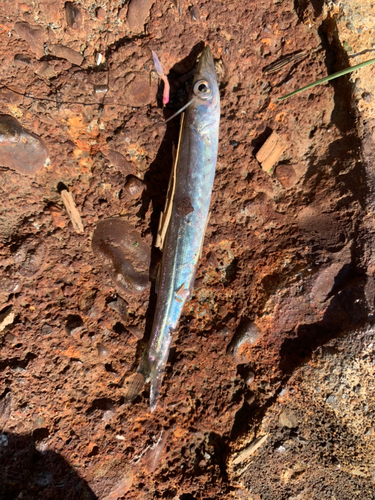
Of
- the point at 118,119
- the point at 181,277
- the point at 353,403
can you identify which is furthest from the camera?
the point at 118,119

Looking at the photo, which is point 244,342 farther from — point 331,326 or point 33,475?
point 33,475

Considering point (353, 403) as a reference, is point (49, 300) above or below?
above

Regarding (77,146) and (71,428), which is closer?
(71,428)

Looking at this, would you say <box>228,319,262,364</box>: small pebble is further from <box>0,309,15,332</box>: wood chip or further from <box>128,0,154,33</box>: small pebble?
<box>128,0,154,33</box>: small pebble

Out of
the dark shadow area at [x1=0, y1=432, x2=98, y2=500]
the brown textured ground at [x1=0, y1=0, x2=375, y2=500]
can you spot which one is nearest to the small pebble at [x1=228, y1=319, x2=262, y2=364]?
the brown textured ground at [x1=0, y1=0, x2=375, y2=500]

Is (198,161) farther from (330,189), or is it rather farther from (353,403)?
(353,403)

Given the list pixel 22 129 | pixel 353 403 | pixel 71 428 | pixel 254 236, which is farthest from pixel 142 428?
pixel 22 129

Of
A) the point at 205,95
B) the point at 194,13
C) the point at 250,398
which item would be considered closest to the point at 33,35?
the point at 194,13

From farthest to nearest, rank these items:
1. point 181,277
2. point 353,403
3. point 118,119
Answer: point 118,119 < point 181,277 < point 353,403
